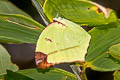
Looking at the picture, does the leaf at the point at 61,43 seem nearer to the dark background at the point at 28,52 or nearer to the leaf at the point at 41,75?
the leaf at the point at 41,75

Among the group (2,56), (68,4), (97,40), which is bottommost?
(2,56)

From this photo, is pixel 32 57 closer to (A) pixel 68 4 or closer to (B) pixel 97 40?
(B) pixel 97 40

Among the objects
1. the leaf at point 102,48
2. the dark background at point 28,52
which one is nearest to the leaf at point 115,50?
the leaf at point 102,48

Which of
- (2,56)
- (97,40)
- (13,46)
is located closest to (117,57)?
(97,40)

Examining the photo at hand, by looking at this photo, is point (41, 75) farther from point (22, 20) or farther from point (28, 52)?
point (28, 52)

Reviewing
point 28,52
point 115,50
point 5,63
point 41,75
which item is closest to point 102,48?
point 115,50
